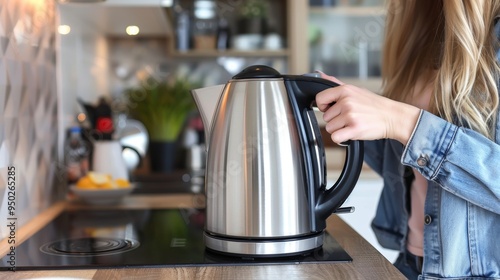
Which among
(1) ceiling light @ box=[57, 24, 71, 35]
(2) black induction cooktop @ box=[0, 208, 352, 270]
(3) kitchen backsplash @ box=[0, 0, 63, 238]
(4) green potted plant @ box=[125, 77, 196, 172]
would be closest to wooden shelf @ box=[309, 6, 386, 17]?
(4) green potted plant @ box=[125, 77, 196, 172]

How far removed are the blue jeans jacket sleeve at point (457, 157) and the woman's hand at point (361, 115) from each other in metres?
0.02

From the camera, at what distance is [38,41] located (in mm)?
1168

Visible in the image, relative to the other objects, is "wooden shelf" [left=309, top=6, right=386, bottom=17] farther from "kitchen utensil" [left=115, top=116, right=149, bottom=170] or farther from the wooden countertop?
the wooden countertop

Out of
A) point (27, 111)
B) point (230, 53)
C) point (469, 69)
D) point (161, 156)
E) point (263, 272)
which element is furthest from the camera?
point (230, 53)

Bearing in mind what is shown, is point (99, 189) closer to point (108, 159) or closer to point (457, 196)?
point (108, 159)

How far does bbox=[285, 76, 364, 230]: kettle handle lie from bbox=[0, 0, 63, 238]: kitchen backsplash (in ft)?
1.50

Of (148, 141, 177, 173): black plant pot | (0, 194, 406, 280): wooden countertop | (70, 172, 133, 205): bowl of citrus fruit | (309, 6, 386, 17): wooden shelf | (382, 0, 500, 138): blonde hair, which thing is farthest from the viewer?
(309, 6, 386, 17): wooden shelf

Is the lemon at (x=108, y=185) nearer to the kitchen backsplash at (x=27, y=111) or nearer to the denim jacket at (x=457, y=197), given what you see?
the kitchen backsplash at (x=27, y=111)

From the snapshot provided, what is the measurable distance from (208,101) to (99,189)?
21.8 inches

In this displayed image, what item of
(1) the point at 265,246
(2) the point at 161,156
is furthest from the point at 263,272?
(2) the point at 161,156

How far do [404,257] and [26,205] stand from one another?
0.68 meters

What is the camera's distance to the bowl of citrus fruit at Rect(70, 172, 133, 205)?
1.30 metres

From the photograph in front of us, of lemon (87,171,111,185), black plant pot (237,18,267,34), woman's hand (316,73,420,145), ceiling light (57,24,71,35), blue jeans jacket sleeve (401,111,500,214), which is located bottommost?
lemon (87,171,111,185)

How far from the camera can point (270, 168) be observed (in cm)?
77
